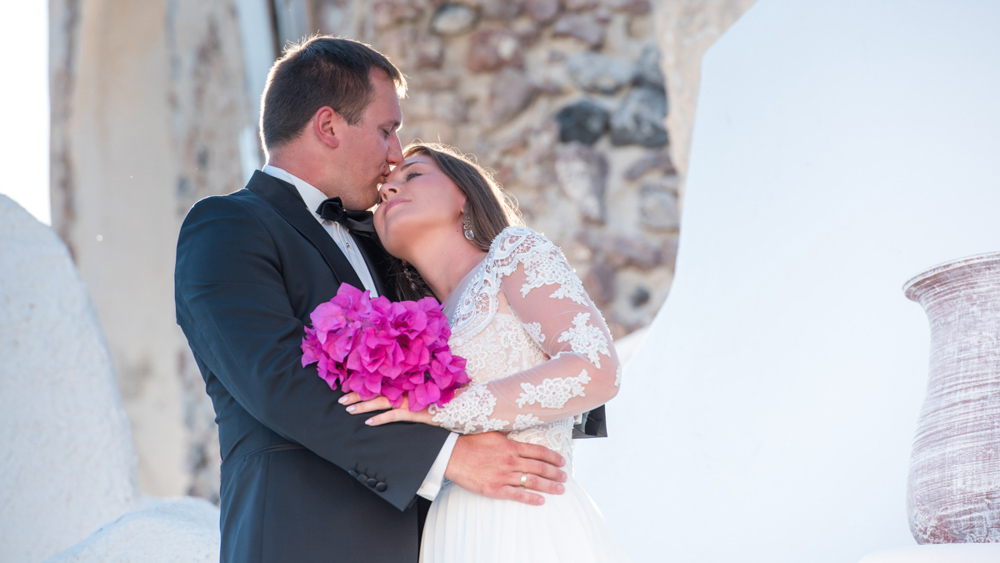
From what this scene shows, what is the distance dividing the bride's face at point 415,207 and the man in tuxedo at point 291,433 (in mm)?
154

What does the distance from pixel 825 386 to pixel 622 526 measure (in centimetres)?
90

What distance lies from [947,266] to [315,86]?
5.05 feet

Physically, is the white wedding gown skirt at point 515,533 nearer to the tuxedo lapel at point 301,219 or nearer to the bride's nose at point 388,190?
the tuxedo lapel at point 301,219

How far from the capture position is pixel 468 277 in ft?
6.74

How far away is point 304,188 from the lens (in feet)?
7.02

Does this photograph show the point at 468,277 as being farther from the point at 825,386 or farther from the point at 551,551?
the point at 825,386

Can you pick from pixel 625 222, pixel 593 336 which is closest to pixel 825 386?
pixel 593 336

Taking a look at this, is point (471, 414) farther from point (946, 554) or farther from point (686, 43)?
point (686, 43)

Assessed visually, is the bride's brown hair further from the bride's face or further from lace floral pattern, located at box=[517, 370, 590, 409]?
lace floral pattern, located at box=[517, 370, 590, 409]

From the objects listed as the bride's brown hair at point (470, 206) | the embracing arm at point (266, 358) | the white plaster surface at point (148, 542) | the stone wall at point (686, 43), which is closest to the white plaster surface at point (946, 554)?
the embracing arm at point (266, 358)

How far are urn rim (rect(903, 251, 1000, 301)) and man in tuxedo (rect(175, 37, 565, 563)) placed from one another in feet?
2.83

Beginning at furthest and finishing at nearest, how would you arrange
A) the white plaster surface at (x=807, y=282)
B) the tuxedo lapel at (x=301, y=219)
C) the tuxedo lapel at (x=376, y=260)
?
1. the white plaster surface at (x=807, y=282)
2. the tuxedo lapel at (x=376, y=260)
3. the tuxedo lapel at (x=301, y=219)

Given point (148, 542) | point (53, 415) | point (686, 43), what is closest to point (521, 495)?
point (148, 542)

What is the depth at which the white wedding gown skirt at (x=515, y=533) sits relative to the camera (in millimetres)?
1707
